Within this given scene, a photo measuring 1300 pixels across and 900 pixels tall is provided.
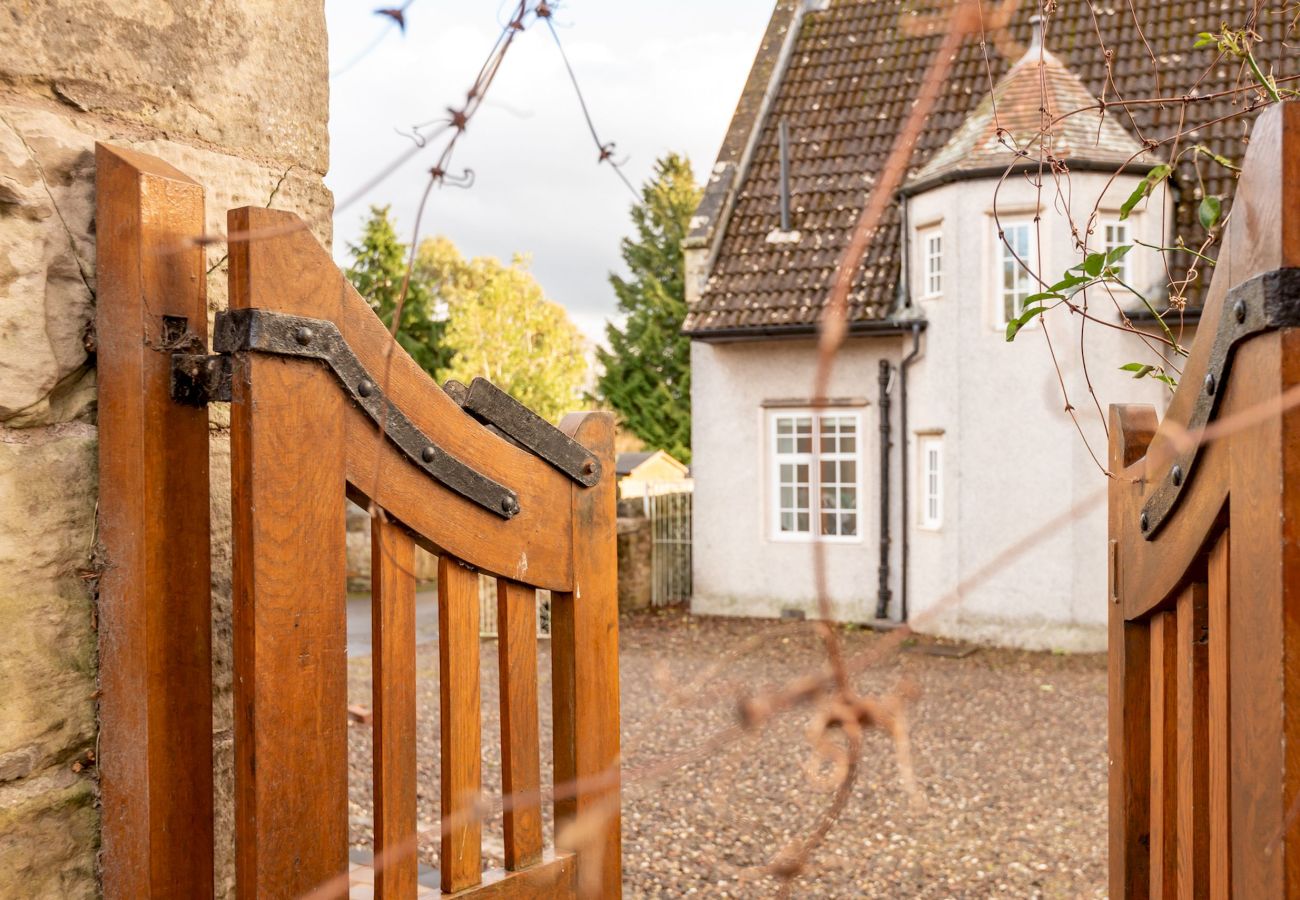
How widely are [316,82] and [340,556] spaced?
0.81m

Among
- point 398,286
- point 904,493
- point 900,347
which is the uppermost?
point 398,286

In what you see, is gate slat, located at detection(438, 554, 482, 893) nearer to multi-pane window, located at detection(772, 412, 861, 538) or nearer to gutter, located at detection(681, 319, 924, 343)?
gutter, located at detection(681, 319, 924, 343)

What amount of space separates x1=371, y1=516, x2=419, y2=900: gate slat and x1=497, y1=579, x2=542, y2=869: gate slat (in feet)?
0.64

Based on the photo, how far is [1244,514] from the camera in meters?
1.12

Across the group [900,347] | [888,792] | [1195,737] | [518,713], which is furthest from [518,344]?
[1195,737]

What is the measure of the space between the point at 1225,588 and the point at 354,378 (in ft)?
3.47

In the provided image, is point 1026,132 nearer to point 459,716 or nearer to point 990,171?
point 990,171

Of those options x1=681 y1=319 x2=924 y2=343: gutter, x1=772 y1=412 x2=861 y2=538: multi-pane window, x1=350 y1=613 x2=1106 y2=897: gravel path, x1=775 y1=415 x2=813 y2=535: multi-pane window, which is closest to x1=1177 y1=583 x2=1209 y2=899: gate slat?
x1=350 y1=613 x2=1106 y2=897: gravel path

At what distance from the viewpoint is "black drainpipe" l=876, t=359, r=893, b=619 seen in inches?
488

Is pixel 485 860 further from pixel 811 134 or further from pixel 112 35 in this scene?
pixel 811 134

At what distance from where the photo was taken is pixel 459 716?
1712 millimetres

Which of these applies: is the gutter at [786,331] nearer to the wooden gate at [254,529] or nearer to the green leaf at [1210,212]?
the green leaf at [1210,212]

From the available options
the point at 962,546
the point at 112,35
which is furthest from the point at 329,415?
the point at 962,546

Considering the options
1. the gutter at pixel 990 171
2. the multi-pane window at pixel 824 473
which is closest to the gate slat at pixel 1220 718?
the gutter at pixel 990 171
